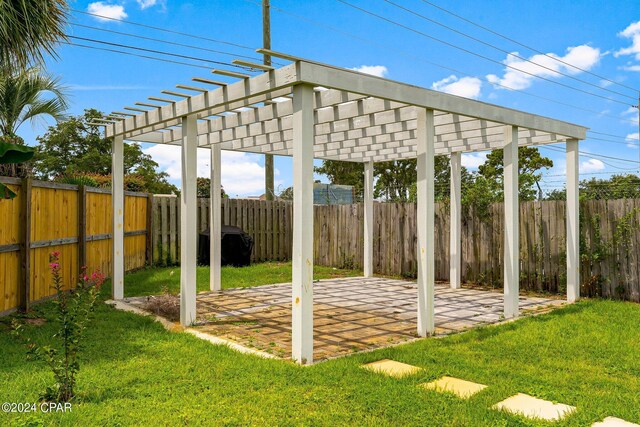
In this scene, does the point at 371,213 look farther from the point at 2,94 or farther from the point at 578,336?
the point at 2,94

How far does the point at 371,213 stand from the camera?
37.7ft

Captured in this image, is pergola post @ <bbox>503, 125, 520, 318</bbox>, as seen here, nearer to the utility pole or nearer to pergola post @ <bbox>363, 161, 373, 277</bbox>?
pergola post @ <bbox>363, 161, 373, 277</bbox>

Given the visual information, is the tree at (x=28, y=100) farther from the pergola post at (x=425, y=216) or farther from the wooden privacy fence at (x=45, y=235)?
the pergola post at (x=425, y=216)

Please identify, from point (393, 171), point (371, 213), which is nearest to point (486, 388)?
point (371, 213)

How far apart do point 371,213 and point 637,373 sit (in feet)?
24.6

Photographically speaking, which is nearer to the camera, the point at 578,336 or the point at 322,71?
the point at 322,71

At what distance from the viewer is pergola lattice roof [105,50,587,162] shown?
16.4 ft

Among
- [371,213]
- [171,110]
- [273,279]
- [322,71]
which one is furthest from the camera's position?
[371,213]

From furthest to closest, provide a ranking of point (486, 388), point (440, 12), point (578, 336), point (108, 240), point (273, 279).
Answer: point (440, 12) < point (273, 279) < point (108, 240) < point (578, 336) < point (486, 388)

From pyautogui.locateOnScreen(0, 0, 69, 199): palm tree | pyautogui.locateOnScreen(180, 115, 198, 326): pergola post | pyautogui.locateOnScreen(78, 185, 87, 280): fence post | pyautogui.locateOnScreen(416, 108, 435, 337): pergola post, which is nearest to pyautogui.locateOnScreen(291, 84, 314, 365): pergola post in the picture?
pyautogui.locateOnScreen(416, 108, 435, 337): pergola post

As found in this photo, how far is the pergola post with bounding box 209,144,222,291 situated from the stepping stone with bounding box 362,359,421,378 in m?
5.13

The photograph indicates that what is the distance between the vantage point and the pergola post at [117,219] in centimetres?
788

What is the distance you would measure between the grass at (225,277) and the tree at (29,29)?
392 cm

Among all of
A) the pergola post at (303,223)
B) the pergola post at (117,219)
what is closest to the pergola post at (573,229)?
the pergola post at (303,223)
